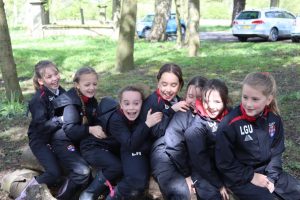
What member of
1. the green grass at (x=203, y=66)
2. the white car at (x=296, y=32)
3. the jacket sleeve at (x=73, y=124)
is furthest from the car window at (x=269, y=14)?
the jacket sleeve at (x=73, y=124)

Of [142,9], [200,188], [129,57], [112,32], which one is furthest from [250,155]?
[142,9]

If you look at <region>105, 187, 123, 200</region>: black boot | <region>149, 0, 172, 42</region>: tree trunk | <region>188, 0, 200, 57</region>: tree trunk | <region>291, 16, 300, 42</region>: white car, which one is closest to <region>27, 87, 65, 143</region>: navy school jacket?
<region>105, 187, 123, 200</region>: black boot

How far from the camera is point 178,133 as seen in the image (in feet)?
11.4

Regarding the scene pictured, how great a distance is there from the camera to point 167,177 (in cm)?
355

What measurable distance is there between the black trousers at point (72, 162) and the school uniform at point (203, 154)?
113cm

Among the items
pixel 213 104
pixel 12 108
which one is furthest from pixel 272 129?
pixel 12 108

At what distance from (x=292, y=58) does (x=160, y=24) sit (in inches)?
359

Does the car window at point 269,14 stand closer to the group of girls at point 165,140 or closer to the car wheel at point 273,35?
the car wheel at point 273,35

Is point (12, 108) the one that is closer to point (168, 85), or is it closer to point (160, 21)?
point (168, 85)

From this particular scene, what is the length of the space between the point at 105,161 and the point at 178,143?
79 cm

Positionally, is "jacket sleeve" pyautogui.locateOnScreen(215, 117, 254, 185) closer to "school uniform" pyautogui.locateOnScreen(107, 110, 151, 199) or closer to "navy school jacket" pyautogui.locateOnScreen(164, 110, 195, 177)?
"navy school jacket" pyautogui.locateOnScreen(164, 110, 195, 177)

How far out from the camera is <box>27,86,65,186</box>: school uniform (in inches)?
158

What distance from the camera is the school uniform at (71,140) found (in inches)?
154

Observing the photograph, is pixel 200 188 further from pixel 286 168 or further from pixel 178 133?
pixel 286 168
